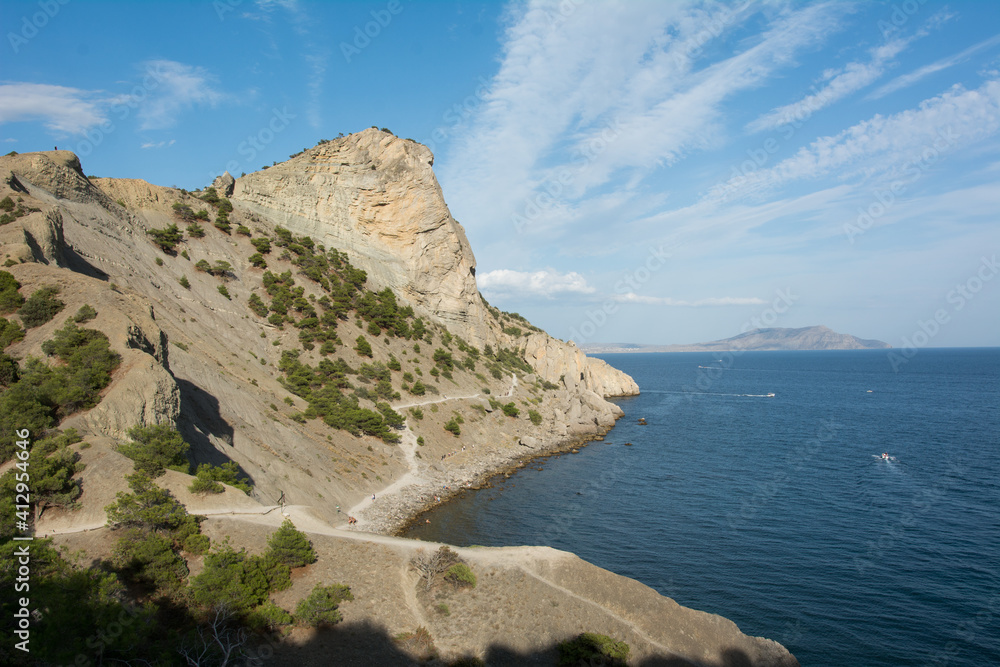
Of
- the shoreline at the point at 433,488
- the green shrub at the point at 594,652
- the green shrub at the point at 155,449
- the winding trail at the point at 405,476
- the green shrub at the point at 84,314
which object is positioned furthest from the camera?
the winding trail at the point at 405,476

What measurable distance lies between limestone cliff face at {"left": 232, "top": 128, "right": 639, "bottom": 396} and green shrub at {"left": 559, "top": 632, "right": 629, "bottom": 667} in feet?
183

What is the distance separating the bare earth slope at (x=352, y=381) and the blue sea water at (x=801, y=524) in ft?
19.2

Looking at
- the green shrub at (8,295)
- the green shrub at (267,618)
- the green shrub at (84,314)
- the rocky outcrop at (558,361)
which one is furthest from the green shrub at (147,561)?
the rocky outcrop at (558,361)

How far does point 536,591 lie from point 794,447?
47342mm

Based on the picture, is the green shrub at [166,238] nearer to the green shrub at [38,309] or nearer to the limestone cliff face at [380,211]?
the limestone cliff face at [380,211]

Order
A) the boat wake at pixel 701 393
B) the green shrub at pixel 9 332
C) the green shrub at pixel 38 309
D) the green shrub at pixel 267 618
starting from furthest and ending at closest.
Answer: the boat wake at pixel 701 393
the green shrub at pixel 38 309
the green shrub at pixel 9 332
the green shrub at pixel 267 618

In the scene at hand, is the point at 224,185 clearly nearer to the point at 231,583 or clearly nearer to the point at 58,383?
the point at 58,383

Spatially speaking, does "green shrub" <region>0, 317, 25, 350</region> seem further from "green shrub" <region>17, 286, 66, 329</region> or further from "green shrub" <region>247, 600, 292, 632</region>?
"green shrub" <region>247, 600, 292, 632</region>

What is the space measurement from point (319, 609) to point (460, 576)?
16.7 ft

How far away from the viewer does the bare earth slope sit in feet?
60.3

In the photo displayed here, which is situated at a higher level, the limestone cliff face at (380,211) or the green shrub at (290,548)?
the limestone cliff face at (380,211)

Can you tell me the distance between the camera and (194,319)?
42250 mm

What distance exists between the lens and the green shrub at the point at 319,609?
16.9 meters

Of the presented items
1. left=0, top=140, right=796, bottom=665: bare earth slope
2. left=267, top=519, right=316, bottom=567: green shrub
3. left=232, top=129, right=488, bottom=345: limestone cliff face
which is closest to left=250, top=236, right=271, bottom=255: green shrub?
left=0, top=140, right=796, bottom=665: bare earth slope
